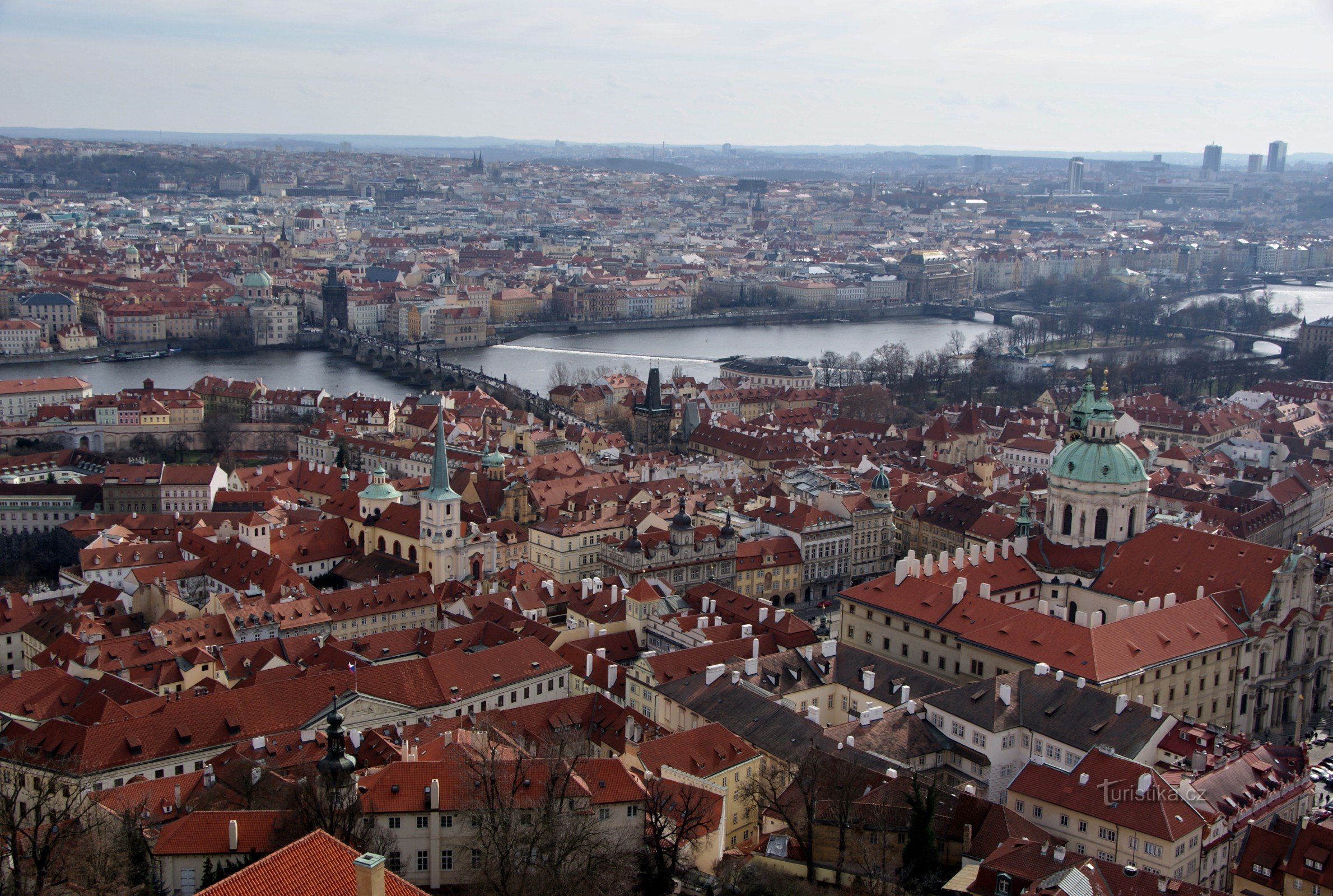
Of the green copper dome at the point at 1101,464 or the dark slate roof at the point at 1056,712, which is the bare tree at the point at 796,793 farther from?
the green copper dome at the point at 1101,464

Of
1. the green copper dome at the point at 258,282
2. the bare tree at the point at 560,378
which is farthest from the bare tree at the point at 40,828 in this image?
the green copper dome at the point at 258,282

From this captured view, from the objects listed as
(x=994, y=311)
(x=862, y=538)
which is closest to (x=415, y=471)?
(x=862, y=538)

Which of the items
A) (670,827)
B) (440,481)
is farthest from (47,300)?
(670,827)

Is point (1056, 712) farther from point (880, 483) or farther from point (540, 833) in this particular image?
point (880, 483)

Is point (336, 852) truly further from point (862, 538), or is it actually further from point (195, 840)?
point (862, 538)

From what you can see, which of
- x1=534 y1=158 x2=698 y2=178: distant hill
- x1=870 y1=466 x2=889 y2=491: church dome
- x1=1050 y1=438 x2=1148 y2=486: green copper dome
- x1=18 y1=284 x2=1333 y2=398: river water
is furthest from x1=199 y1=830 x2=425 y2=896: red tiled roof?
x1=534 y1=158 x2=698 y2=178: distant hill

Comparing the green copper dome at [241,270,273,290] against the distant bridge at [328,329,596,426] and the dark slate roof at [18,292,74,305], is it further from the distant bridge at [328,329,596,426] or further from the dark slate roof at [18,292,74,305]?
the dark slate roof at [18,292,74,305]
